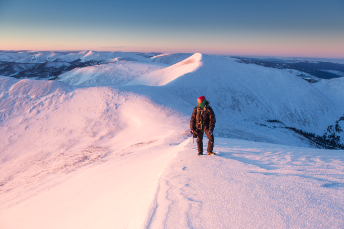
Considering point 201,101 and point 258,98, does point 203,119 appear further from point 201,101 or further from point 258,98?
point 258,98

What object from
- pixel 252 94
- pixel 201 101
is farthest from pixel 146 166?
pixel 252 94

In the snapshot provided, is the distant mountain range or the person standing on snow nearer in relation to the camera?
the person standing on snow

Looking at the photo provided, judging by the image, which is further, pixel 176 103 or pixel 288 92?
pixel 288 92

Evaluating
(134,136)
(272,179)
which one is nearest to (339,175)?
(272,179)

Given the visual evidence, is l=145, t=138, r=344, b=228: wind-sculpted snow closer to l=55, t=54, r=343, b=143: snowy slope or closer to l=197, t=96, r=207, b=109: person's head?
l=197, t=96, r=207, b=109: person's head

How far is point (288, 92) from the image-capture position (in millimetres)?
47750

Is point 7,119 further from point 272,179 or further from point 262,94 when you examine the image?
point 262,94

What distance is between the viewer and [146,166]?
728 cm

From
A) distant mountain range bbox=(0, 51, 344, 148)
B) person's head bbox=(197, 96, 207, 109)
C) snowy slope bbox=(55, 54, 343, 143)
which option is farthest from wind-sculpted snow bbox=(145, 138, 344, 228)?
snowy slope bbox=(55, 54, 343, 143)

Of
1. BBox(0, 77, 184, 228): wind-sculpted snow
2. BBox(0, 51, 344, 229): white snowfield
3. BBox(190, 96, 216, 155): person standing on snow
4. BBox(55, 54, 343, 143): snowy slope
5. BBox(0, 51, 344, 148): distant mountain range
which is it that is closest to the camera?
BBox(0, 51, 344, 229): white snowfield

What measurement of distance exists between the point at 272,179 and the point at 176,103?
20.8 meters

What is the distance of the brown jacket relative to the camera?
636 cm

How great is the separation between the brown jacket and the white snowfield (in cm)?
123

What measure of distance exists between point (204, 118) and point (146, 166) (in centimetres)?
317
